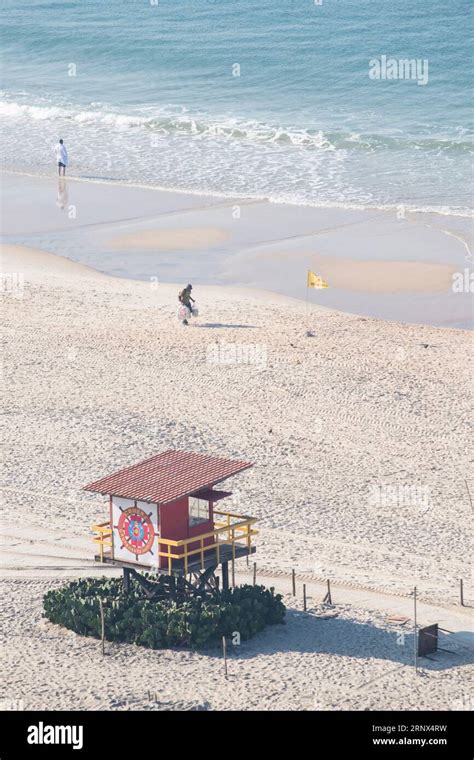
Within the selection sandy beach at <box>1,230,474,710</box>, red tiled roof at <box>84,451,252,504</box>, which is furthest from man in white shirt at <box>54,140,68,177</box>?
red tiled roof at <box>84,451,252,504</box>

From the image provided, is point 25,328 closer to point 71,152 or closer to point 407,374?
point 407,374

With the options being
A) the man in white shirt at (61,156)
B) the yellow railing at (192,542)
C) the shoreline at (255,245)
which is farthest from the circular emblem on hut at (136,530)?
the man in white shirt at (61,156)

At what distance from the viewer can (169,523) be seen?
2250 cm

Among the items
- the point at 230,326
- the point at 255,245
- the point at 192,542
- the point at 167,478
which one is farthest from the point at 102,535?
the point at 255,245

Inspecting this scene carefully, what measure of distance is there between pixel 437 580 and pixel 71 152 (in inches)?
1439

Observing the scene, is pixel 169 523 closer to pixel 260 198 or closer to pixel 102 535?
pixel 102 535

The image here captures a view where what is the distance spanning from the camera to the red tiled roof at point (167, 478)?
73.7 feet

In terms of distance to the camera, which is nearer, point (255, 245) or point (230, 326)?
point (230, 326)

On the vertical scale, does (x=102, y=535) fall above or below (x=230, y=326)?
below

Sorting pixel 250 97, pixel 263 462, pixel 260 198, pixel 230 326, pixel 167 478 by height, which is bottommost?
pixel 263 462

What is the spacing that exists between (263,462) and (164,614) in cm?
768

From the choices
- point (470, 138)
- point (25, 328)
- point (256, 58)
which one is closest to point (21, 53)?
point (256, 58)

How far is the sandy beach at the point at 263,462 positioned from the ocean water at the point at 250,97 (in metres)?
12.6
